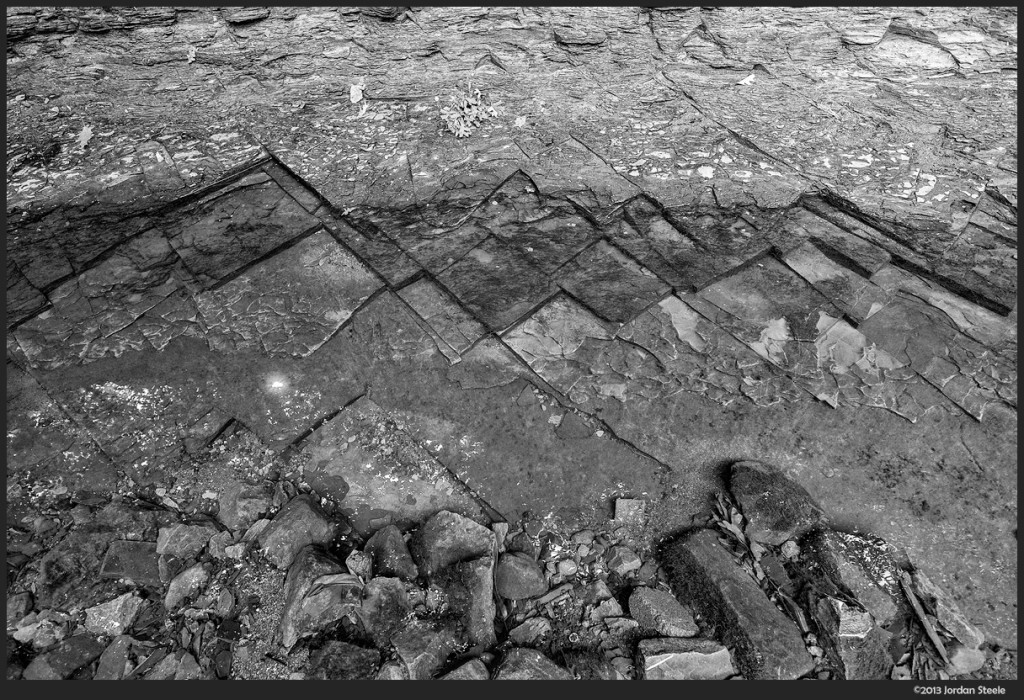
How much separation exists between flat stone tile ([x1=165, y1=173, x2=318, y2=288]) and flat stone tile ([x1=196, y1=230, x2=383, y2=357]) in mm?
102

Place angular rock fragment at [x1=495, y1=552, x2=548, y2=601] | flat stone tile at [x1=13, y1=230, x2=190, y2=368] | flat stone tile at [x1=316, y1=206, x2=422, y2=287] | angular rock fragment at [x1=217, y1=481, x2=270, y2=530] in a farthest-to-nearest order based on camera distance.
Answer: flat stone tile at [x1=316, y1=206, x2=422, y2=287], flat stone tile at [x1=13, y1=230, x2=190, y2=368], angular rock fragment at [x1=217, y1=481, x2=270, y2=530], angular rock fragment at [x1=495, y1=552, x2=548, y2=601]

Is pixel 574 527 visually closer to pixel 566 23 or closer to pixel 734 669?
pixel 734 669

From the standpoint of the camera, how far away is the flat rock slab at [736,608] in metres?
2.02

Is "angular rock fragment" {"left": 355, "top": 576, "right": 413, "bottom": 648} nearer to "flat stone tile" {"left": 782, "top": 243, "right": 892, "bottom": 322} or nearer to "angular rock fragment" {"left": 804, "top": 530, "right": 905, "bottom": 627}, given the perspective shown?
"angular rock fragment" {"left": 804, "top": 530, "right": 905, "bottom": 627}

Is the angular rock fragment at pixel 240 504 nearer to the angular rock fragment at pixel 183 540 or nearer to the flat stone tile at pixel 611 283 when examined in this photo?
the angular rock fragment at pixel 183 540

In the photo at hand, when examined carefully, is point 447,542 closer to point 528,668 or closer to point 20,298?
point 528,668

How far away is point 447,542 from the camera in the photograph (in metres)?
2.27

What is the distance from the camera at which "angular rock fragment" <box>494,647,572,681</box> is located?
6.55ft

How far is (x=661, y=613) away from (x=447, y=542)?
769mm

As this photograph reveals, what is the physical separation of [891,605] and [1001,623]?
46 cm

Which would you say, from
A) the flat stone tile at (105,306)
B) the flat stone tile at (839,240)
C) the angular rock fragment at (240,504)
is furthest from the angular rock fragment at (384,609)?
the flat stone tile at (839,240)

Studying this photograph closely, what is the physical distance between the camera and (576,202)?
3.14 meters

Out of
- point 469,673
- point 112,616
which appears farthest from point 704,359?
point 112,616

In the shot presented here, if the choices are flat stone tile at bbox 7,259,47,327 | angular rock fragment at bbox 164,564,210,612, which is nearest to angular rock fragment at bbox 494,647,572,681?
angular rock fragment at bbox 164,564,210,612
